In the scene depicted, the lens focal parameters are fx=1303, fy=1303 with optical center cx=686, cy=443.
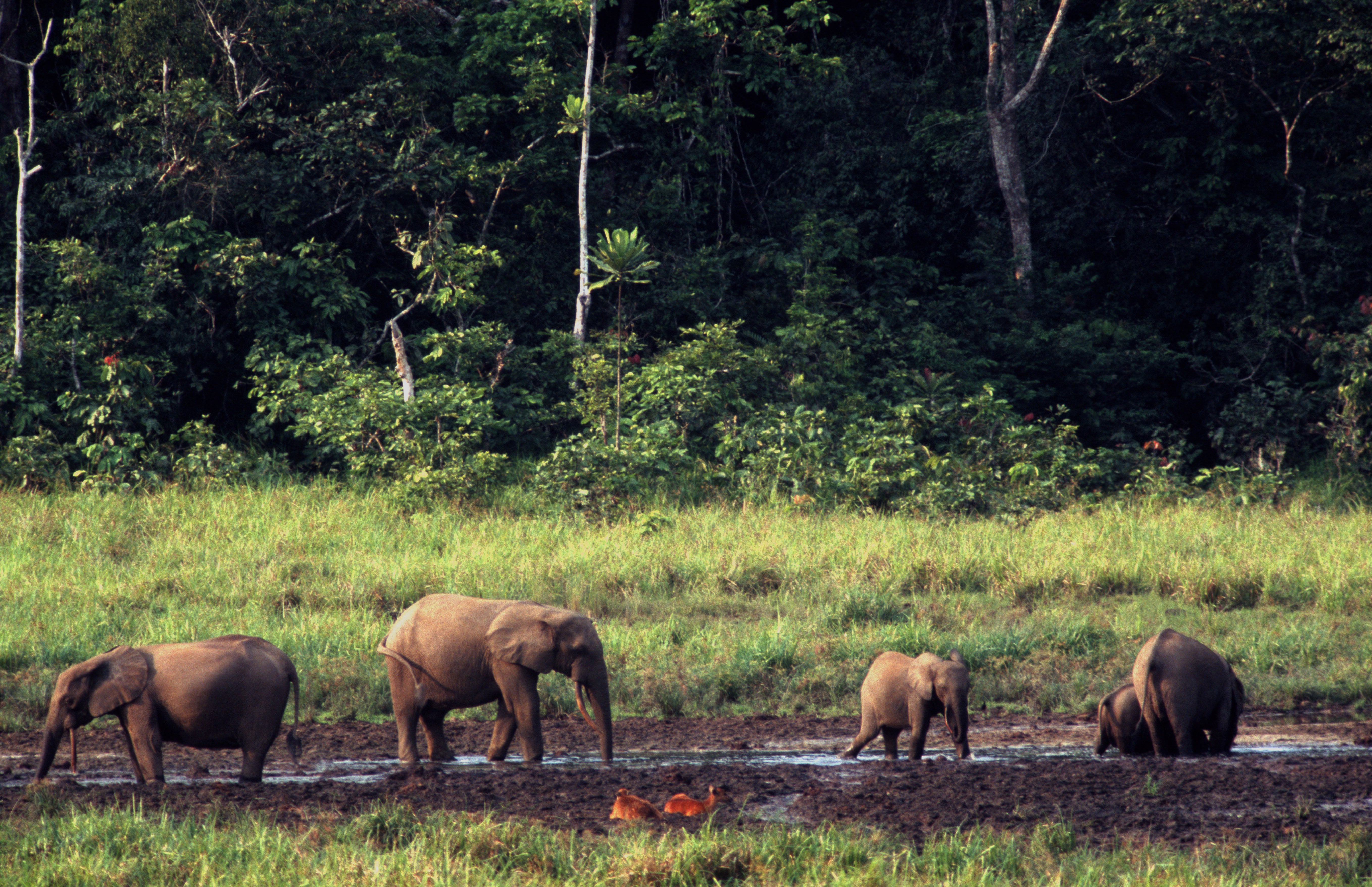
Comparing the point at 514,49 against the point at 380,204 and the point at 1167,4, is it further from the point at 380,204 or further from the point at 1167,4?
the point at 1167,4

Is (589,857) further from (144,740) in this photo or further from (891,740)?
(891,740)

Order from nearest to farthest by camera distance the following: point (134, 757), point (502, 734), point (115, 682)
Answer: point (115, 682), point (134, 757), point (502, 734)

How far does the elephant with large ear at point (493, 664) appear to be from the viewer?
7262mm

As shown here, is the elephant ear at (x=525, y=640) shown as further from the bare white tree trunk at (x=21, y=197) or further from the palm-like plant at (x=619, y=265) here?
the bare white tree trunk at (x=21, y=197)

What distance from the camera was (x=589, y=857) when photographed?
203 inches

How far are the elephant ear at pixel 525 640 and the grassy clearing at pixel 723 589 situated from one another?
184cm

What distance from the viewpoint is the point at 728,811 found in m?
6.11

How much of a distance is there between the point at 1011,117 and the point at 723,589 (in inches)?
511

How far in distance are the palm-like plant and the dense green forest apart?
0.22ft

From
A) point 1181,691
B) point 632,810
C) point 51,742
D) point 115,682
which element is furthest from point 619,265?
point 632,810

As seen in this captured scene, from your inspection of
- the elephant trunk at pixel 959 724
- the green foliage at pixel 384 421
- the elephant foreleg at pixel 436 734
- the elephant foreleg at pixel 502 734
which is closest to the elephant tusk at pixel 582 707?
the elephant foreleg at pixel 502 734

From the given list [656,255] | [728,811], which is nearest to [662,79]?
[656,255]

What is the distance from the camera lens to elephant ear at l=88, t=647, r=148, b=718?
6562 millimetres

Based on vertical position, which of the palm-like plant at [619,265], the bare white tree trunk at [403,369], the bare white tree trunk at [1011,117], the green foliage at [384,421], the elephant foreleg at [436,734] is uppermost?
the bare white tree trunk at [1011,117]
